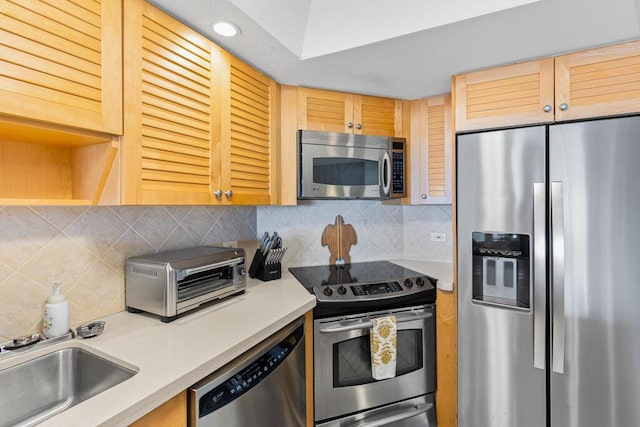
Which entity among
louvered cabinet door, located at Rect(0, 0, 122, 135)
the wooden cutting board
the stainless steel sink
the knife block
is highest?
louvered cabinet door, located at Rect(0, 0, 122, 135)

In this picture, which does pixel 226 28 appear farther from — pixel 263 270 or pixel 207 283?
pixel 263 270

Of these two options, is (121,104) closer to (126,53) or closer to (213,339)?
(126,53)

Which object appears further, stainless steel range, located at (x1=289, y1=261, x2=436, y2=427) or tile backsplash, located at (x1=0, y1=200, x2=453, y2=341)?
stainless steel range, located at (x1=289, y1=261, x2=436, y2=427)

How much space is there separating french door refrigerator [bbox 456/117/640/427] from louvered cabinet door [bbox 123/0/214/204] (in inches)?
51.7

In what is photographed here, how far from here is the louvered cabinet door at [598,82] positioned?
A: 4.34 feet

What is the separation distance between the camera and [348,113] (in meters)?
1.97

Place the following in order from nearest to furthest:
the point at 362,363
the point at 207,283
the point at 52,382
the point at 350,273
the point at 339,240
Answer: the point at 52,382 < the point at 207,283 < the point at 362,363 < the point at 350,273 < the point at 339,240

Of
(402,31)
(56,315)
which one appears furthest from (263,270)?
(402,31)

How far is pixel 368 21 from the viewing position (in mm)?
1335

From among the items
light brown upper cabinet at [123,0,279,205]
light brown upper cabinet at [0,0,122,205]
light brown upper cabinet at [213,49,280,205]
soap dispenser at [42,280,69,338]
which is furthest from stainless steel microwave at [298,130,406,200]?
soap dispenser at [42,280,69,338]

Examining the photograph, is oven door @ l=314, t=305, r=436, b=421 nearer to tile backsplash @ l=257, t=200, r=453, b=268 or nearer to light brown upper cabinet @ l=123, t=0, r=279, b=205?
tile backsplash @ l=257, t=200, r=453, b=268

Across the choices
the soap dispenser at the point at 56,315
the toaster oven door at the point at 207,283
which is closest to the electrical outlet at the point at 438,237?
the toaster oven door at the point at 207,283

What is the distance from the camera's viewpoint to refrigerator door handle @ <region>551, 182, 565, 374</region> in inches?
54.3

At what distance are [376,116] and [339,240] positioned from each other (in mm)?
933
